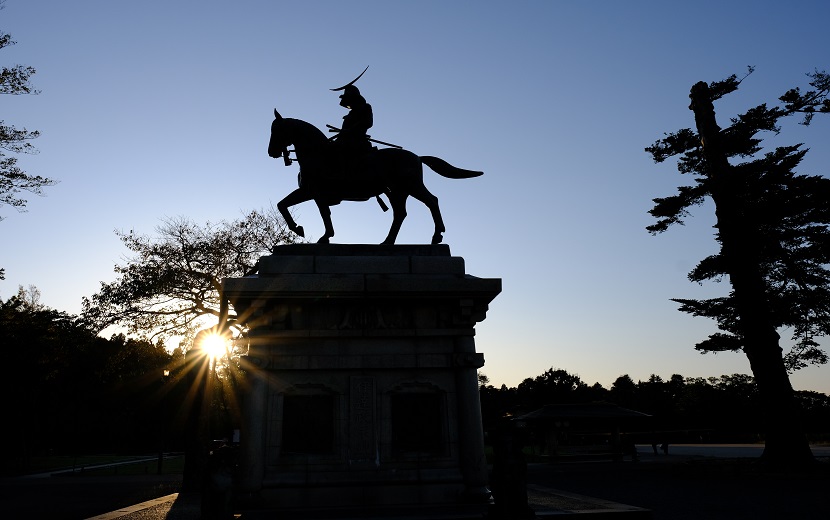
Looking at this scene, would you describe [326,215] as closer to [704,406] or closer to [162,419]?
[162,419]

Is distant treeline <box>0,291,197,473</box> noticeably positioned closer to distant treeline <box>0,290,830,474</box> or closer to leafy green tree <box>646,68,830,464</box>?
distant treeline <box>0,290,830,474</box>

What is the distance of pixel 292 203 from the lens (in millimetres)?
12133

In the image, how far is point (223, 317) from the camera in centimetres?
1975

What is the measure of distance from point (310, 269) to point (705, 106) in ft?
70.8

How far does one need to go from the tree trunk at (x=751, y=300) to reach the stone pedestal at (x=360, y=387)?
16627 mm

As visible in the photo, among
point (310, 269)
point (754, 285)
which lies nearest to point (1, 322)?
point (310, 269)

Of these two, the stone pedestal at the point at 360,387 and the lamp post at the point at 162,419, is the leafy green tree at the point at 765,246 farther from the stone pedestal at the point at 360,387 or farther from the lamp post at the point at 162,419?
the lamp post at the point at 162,419

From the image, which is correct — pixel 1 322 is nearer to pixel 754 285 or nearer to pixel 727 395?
pixel 754 285

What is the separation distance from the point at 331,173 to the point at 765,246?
19.4m

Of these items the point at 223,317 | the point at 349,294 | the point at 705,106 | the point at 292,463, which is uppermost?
the point at 705,106

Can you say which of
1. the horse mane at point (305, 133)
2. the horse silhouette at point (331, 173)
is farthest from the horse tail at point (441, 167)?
the horse mane at point (305, 133)

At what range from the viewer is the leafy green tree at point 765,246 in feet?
74.3

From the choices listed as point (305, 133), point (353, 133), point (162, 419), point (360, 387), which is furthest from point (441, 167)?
point (162, 419)

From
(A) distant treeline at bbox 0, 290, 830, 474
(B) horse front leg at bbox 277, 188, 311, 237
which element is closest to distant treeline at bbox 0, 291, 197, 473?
(A) distant treeline at bbox 0, 290, 830, 474
